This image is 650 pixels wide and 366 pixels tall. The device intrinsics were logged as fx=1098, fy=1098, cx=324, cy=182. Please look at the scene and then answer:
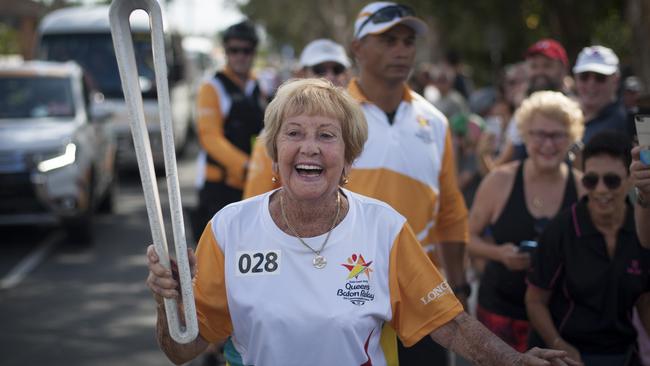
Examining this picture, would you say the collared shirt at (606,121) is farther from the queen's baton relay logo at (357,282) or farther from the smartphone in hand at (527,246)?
the queen's baton relay logo at (357,282)

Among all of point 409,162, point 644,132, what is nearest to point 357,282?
point 644,132

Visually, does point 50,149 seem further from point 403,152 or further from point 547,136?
point 403,152

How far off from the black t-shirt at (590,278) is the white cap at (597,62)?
99.3 inches

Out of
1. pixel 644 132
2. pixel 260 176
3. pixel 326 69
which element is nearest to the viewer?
pixel 644 132

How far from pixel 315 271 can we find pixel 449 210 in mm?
1925

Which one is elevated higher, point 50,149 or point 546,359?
point 546,359

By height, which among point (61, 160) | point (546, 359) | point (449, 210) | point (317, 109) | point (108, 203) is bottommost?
point (108, 203)

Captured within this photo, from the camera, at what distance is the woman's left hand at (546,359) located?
10.7 feet

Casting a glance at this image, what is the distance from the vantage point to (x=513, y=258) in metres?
5.28

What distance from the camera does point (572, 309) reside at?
15.4 ft

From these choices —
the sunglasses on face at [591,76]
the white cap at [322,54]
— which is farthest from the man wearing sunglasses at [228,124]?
the sunglasses on face at [591,76]

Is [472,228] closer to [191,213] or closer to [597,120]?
[597,120]

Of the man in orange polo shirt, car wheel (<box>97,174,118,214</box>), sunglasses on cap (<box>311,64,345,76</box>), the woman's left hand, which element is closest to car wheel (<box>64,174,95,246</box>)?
car wheel (<box>97,174,118,214</box>)

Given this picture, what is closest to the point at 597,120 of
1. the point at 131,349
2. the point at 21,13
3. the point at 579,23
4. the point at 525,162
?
the point at 525,162
